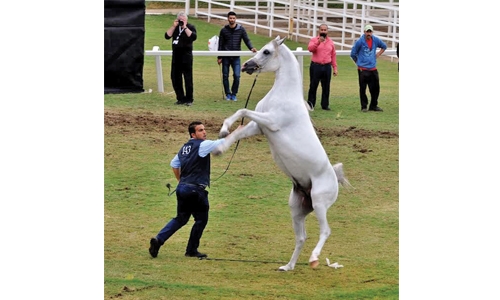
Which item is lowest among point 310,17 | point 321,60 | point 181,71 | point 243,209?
point 243,209

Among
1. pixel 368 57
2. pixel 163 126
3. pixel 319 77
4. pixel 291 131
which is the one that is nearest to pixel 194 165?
pixel 291 131

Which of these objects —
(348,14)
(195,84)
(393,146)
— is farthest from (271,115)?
(348,14)

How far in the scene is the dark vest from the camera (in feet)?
34.7

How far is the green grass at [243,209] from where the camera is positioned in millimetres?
10422

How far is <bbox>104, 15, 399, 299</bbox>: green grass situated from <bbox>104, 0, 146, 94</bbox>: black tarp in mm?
449

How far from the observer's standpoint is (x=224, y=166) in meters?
14.2

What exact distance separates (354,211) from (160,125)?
3711mm

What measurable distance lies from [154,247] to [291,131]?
1894 millimetres

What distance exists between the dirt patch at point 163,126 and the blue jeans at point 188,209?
4439 millimetres

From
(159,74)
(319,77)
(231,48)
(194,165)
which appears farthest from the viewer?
(159,74)

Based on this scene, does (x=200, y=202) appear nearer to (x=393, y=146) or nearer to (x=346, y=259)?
(x=346, y=259)

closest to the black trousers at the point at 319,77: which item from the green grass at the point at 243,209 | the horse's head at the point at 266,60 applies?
the green grass at the point at 243,209

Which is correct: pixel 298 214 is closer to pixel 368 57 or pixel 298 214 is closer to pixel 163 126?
pixel 163 126

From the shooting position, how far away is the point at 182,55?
16109 millimetres
